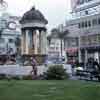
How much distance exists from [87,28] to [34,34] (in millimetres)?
49323

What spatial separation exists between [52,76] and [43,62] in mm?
11699

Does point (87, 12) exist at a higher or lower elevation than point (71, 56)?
higher

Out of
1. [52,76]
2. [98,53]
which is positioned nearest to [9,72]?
[52,76]

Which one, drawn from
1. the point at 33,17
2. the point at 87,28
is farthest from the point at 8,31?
the point at 33,17

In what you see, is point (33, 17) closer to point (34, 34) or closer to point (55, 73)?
point (34, 34)

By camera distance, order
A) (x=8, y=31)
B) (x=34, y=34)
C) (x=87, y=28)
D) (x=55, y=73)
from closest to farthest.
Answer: (x=55, y=73) → (x=34, y=34) → (x=87, y=28) → (x=8, y=31)

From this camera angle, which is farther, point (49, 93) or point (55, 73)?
point (55, 73)

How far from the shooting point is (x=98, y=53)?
80.5 metres

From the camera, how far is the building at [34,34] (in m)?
36.1

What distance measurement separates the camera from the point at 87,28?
8494 centimetres

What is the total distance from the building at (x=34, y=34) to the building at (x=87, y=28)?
4371 cm

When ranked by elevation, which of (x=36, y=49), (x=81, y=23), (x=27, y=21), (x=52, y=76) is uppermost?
(x=81, y=23)

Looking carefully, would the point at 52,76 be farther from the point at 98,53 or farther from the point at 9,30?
the point at 9,30

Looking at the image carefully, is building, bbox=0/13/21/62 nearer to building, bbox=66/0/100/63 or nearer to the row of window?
building, bbox=66/0/100/63
